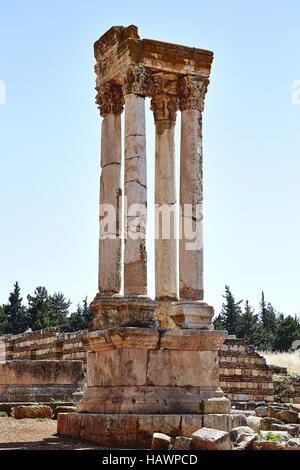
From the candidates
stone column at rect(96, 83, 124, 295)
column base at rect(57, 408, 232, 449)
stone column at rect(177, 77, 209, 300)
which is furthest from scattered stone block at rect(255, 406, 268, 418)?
stone column at rect(96, 83, 124, 295)

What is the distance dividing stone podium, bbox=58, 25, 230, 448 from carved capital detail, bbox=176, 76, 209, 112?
2 cm

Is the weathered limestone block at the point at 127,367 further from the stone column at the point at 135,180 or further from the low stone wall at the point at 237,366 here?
the low stone wall at the point at 237,366

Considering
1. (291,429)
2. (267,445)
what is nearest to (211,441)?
(267,445)

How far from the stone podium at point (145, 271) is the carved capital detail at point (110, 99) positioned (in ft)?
0.07

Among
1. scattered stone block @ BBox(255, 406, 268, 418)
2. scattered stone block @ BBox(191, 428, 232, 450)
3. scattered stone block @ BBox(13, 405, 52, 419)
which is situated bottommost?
scattered stone block @ BBox(255, 406, 268, 418)

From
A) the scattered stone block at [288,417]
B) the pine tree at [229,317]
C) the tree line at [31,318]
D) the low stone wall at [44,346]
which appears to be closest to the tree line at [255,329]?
the pine tree at [229,317]

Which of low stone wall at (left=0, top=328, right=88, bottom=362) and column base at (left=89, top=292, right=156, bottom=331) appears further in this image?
low stone wall at (left=0, top=328, right=88, bottom=362)

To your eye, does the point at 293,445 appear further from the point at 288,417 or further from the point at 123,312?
the point at 288,417

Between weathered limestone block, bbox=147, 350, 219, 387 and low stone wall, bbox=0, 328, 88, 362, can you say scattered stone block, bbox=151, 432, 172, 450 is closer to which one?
weathered limestone block, bbox=147, 350, 219, 387

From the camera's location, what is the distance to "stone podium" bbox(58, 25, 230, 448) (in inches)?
416

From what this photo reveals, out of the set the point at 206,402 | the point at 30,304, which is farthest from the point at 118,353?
the point at 30,304

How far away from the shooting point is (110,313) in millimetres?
11562

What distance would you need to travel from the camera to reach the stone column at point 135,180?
11.4 meters
